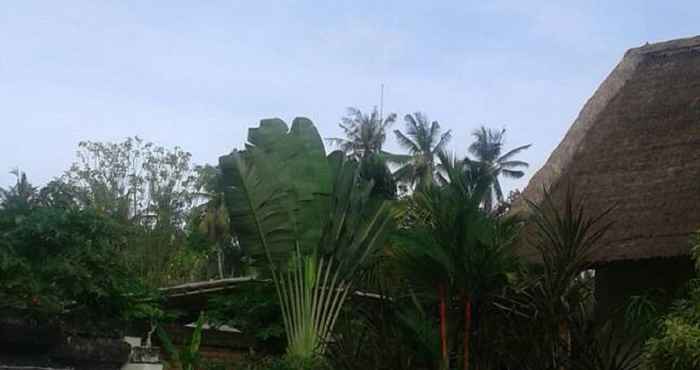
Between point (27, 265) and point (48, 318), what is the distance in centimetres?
63

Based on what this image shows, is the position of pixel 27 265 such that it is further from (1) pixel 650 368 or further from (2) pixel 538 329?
(1) pixel 650 368


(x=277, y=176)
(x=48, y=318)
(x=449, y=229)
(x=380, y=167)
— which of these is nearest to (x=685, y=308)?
(x=449, y=229)

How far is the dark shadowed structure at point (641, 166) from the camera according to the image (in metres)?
9.28

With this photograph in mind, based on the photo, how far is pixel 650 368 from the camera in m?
6.80

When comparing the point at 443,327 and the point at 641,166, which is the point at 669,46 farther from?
the point at 443,327

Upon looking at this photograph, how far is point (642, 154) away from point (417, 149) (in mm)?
18686

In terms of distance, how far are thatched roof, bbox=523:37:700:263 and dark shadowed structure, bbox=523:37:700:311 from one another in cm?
1

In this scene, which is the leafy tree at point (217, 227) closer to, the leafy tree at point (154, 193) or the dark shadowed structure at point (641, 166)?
the leafy tree at point (154, 193)

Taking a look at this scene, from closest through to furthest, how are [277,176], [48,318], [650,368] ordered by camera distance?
[48,318] < [650,368] < [277,176]

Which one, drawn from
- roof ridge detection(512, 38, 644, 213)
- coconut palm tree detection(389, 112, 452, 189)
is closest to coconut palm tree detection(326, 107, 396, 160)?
coconut palm tree detection(389, 112, 452, 189)

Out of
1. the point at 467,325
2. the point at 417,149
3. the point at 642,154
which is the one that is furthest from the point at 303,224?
the point at 417,149

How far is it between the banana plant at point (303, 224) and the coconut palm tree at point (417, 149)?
47.7ft

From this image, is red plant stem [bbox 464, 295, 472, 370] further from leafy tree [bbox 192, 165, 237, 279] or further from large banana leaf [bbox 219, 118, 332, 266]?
leafy tree [bbox 192, 165, 237, 279]

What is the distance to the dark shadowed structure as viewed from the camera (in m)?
9.28
